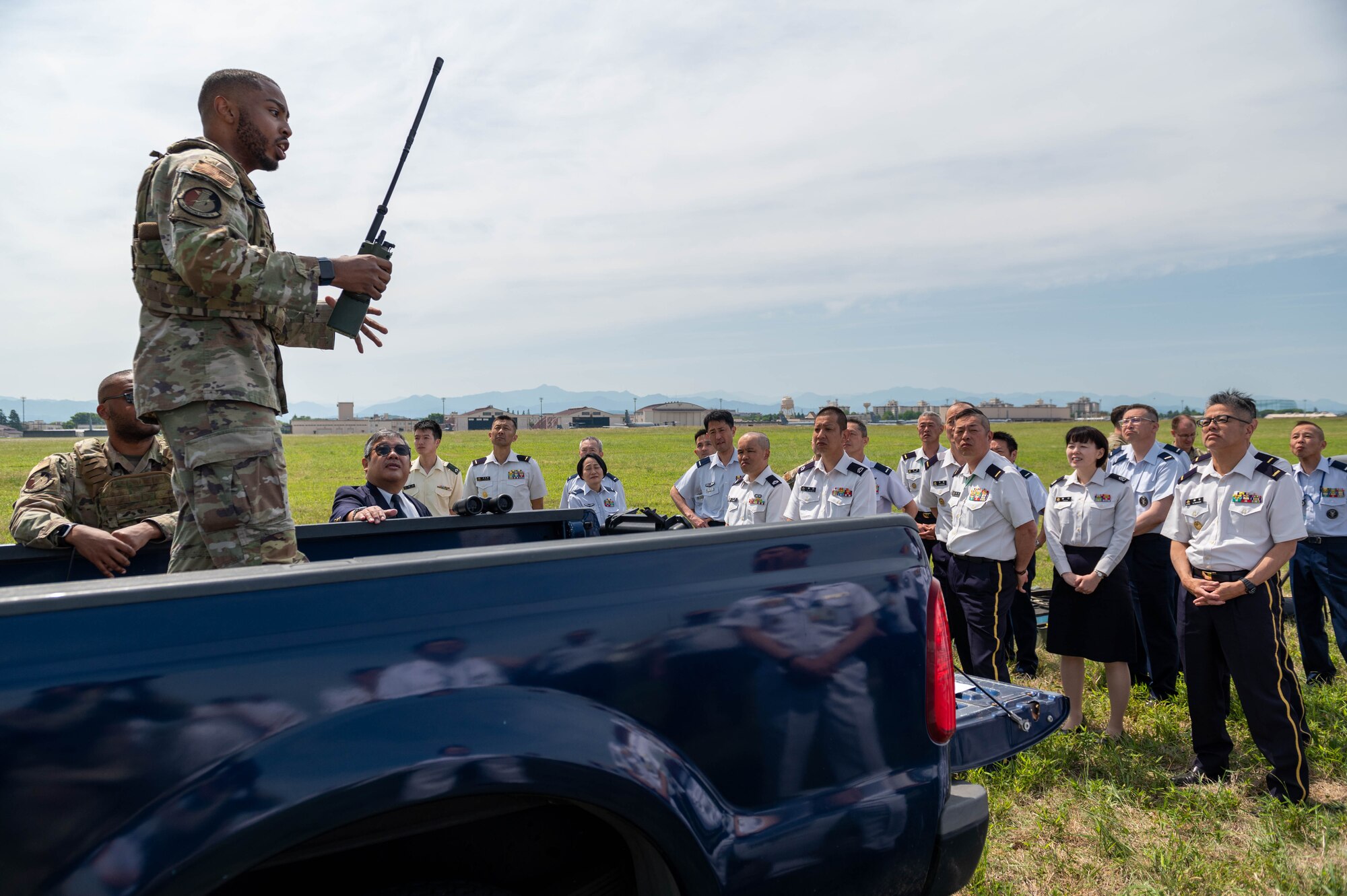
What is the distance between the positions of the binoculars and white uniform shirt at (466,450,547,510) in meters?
4.83

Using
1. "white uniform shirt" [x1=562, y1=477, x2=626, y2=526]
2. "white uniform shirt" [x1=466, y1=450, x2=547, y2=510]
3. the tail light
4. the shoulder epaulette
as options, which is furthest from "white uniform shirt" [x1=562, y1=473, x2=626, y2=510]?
the tail light

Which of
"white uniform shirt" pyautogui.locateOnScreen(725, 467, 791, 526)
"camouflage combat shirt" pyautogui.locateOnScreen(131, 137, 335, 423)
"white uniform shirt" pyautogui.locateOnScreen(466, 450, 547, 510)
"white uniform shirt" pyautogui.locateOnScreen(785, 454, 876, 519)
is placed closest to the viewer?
"camouflage combat shirt" pyautogui.locateOnScreen(131, 137, 335, 423)

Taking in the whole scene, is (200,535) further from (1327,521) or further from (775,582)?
(1327,521)

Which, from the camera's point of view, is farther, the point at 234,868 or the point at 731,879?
the point at 731,879

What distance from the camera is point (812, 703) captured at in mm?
1796

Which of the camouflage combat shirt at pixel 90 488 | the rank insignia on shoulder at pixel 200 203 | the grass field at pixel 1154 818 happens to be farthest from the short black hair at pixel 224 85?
the grass field at pixel 1154 818

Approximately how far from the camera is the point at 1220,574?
4281mm

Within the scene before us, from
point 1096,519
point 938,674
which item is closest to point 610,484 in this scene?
point 1096,519

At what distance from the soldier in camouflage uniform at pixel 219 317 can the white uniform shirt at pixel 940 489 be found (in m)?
4.18

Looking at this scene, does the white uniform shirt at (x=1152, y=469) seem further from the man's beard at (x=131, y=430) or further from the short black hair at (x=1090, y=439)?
the man's beard at (x=131, y=430)

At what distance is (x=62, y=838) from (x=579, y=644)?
781 mm

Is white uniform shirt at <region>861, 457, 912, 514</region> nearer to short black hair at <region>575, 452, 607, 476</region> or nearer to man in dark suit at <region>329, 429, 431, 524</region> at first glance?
short black hair at <region>575, 452, 607, 476</region>

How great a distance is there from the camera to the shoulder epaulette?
13.8 ft

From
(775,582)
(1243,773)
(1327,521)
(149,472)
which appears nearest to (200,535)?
(149,472)
